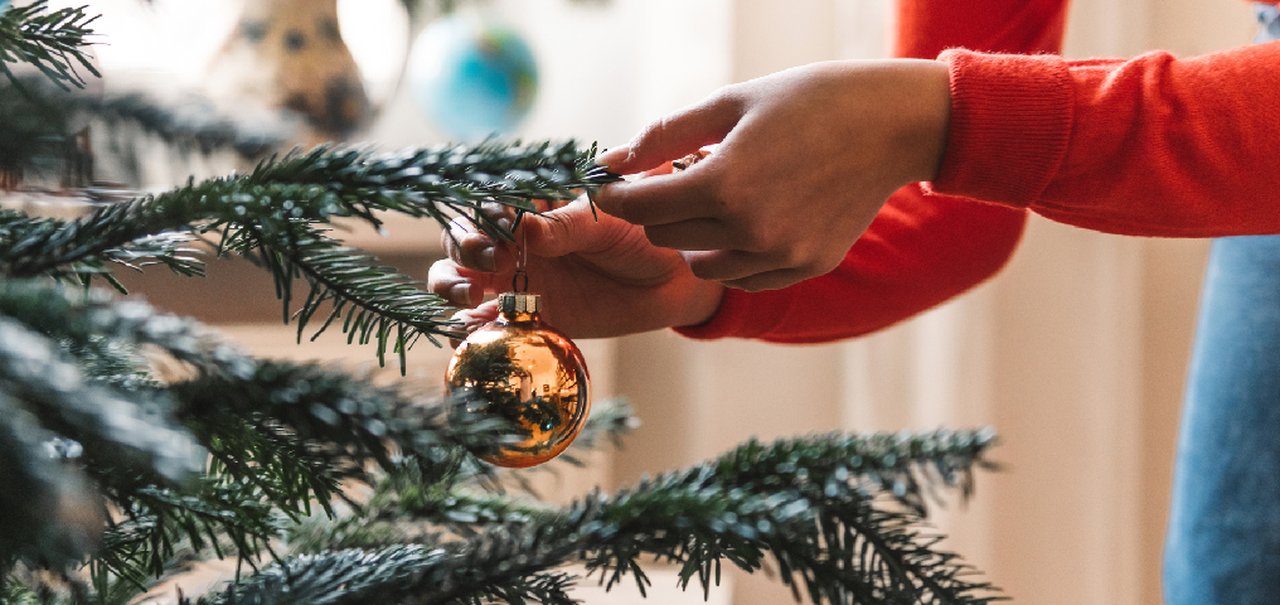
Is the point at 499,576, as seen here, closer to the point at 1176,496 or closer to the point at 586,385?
the point at 586,385

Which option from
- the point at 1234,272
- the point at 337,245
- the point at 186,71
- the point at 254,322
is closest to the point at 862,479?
the point at 337,245

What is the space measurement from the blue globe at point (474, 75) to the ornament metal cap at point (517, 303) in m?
1.02

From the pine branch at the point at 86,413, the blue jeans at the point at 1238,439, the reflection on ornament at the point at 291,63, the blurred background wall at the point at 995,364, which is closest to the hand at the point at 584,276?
the pine branch at the point at 86,413

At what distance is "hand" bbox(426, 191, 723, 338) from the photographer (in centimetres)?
53

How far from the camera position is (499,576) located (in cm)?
35

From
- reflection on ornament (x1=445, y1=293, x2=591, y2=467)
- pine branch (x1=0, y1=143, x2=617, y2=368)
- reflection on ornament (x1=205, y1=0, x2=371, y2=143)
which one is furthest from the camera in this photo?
reflection on ornament (x1=205, y1=0, x2=371, y2=143)

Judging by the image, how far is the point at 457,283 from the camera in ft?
1.85

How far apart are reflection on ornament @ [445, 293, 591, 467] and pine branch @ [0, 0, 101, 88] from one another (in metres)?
0.18

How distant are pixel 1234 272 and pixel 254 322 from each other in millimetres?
1310

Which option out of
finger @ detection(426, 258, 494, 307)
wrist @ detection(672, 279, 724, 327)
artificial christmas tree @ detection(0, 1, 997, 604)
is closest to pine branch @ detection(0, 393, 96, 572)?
artificial christmas tree @ detection(0, 1, 997, 604)

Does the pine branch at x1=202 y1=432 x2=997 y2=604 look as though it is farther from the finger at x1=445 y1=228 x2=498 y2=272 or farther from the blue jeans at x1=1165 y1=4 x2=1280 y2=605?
the blue jeans at x1=1165 y1=4 x2=1280 y2=605

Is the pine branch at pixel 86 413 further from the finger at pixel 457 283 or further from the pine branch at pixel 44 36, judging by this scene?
the finger at pixel 457 283

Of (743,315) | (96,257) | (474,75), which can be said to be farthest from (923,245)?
(474,75)

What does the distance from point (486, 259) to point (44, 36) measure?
0.65 feet
